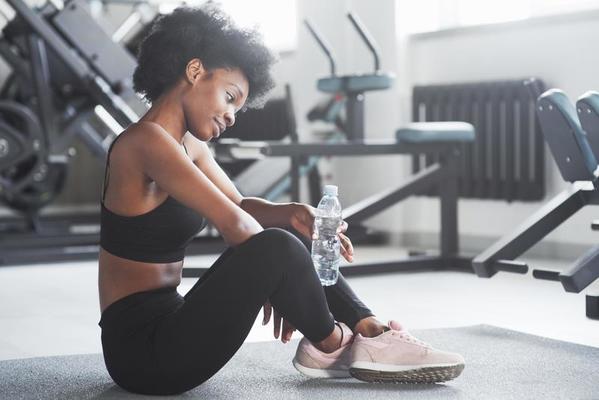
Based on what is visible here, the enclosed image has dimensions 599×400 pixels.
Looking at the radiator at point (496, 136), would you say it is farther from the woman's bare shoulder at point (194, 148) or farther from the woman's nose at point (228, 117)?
the woman's nose at point (228, 117)

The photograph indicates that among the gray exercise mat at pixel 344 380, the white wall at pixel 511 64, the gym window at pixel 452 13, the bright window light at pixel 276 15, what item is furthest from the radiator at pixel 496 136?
the gray exercise mat at pixel 344 380

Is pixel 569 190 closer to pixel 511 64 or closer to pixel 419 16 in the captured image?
pixel 511 64

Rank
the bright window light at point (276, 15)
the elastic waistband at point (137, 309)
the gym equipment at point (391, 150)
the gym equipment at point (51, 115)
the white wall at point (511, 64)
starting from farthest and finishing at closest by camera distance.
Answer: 1. the bright window light at point (276, 15)
2. the gym equipment at point (51, 115)
3. the white wall at point (511, 64)
4. the gym equipment at point (391, 150)
5. the elastic waistband at point (137, 309)

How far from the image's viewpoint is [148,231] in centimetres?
203

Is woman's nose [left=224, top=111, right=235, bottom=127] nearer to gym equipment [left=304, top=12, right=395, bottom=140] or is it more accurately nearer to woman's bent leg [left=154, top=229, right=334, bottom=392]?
woman's bent leg [left=154, top=229, right=334, bottom=392]

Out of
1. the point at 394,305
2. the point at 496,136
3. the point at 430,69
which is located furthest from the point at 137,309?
the point at 430,69

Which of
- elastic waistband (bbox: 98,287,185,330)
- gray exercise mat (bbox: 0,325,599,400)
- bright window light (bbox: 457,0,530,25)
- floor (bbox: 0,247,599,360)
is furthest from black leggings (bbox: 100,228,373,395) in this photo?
bright window light (bbox: 457,0,530,25)

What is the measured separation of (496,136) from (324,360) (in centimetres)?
308

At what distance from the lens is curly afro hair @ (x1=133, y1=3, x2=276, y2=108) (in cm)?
202

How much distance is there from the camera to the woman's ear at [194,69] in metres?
2.01

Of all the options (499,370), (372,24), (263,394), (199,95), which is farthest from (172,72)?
(372,24)

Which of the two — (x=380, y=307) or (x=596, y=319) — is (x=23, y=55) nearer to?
(x=380, y=307)

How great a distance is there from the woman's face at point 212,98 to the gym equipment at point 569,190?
1.54 m

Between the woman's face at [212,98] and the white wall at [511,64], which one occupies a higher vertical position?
the woman's face at [212,98]
